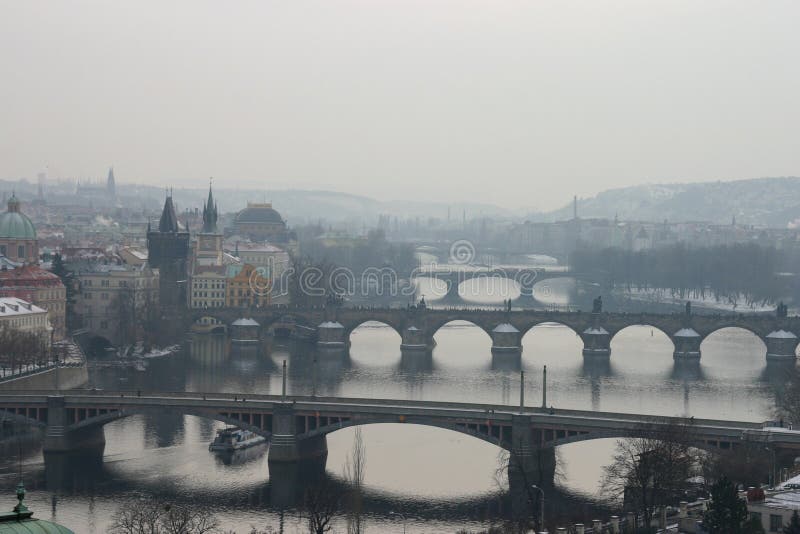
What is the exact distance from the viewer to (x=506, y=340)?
66.2 m

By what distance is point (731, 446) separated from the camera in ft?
111

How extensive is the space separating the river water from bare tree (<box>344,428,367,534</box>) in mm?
245

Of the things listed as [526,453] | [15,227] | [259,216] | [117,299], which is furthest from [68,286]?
A: [259,216]

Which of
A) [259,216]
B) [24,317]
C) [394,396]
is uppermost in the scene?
[259,216]

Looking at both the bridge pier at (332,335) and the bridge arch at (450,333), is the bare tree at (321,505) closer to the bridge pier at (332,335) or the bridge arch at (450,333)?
the bridge arch at (450,333)

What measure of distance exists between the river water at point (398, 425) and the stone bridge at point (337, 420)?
759 mm

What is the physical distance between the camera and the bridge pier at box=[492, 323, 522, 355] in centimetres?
6550

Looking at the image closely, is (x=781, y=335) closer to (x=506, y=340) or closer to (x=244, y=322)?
(x=506, y=340)

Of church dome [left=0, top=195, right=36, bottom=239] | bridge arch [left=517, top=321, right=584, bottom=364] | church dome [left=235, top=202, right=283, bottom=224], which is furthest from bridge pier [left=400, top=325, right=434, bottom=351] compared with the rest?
church dome [left=235, top=202, right=283, bottom=224]

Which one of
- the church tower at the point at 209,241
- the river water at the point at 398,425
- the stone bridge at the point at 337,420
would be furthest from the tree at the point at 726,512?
the church tower at the point at 209,241

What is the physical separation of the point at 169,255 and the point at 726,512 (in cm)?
5505

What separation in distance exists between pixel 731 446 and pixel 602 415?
13.0 ft

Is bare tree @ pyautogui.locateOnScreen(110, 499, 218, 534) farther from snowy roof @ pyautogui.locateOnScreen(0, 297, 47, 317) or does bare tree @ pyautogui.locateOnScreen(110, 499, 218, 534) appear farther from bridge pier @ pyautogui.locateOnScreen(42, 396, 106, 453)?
snowy roof @ pyautogui.locateOnScreen(0, 297, 47, 317)

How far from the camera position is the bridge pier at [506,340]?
6550 cm
